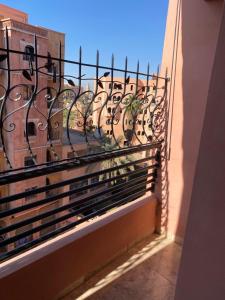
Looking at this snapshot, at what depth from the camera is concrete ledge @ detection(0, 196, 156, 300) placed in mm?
1328

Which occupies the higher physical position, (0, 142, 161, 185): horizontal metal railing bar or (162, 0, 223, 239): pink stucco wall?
(162, 0, 223, 239): pink stucco wall

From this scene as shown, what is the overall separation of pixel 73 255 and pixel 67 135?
2.68ft

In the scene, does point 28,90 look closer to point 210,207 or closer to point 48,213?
point 48,213

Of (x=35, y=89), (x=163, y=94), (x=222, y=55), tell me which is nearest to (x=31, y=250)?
(x=35, y=89)

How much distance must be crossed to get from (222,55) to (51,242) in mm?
1368

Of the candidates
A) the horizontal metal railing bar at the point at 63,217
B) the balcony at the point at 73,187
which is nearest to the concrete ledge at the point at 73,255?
the balcony at the point at 73,187

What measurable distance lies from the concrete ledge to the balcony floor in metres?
0.07

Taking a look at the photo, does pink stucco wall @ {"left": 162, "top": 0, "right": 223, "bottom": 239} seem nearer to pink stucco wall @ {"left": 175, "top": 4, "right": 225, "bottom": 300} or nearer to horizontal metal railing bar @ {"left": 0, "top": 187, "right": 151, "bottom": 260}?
horizontal metal railing bar @ {"left": 0, "top": 187, "right": 151, "bottom": 260}

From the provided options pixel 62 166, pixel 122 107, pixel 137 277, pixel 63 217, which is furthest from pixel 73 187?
pixel 137 277

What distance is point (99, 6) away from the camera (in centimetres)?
1401

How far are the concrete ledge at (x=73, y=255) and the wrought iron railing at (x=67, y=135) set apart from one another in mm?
69

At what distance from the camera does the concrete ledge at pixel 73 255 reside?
1.33 meters

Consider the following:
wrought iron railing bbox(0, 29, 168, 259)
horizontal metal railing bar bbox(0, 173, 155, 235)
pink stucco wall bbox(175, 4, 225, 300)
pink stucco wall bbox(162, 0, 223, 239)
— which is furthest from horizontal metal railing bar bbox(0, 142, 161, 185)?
pink stucco wall bbox(175, 4, 225, 300)

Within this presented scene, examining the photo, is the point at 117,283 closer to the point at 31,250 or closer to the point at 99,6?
the point at 31,250
